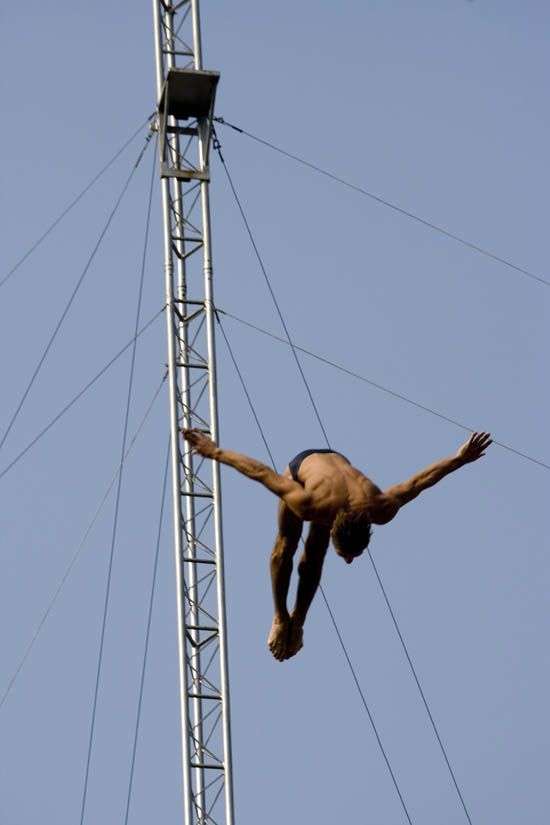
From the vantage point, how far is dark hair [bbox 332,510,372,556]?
15195 millimetres

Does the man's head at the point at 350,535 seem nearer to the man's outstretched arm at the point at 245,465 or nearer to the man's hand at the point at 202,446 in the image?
the man's outstretched arm at the point at 245,465

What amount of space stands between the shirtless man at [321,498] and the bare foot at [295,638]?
1.31ft

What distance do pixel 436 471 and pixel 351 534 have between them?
38.2 inches

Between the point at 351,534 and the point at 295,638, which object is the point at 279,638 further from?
the point at 351,534

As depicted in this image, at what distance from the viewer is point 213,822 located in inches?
706

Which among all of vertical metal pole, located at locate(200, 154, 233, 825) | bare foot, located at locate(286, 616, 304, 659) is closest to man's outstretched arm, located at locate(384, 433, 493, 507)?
bare foot, located at locate(286, 616, 304, 659)

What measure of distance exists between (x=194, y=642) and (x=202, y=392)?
75.9 inches

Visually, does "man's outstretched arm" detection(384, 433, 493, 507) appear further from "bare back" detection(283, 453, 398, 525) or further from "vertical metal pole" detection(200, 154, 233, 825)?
"vertical metal pole" detection(200, 154, 233, 825)

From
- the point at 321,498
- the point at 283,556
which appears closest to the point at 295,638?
the point at 283,556

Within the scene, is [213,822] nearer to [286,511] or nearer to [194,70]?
[286,511]

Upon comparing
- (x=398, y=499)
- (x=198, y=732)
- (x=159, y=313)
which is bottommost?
(x=398, y=499)

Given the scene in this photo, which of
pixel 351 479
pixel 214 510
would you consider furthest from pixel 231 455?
pixel 214 510

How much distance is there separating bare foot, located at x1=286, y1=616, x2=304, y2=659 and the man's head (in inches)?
65.4

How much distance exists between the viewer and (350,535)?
598 inches
